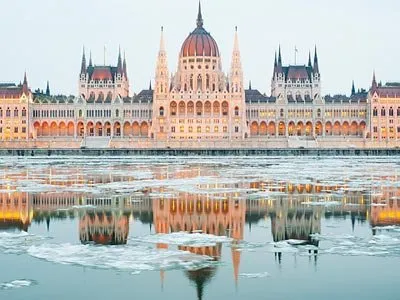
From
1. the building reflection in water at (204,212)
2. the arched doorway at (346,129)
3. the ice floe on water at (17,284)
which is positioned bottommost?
the ice floe on water at (17,284)

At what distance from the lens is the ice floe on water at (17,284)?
12.4 meters

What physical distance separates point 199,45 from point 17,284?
13803 cm

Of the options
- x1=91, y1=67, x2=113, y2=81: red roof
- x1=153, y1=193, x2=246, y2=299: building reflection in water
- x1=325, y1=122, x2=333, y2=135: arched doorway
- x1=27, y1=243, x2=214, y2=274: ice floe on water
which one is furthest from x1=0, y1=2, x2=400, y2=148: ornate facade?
x1=27, y1=243, x2=214, y2=274: ice floe on water

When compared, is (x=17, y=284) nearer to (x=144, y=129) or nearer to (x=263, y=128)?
(x=144, y=129)

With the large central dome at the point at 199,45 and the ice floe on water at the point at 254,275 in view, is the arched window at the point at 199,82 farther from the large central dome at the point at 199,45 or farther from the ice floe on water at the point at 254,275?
the ice floe on water at the point at 254,275

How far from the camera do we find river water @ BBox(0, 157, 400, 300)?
12422 mm

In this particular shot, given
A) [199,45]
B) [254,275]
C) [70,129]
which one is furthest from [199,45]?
[254,275]

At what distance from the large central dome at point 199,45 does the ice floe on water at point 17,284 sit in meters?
136

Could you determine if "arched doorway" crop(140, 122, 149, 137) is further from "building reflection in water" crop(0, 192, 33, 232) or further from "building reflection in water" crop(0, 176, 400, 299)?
"building reflection in water" crop(0, 192, 33, 232)

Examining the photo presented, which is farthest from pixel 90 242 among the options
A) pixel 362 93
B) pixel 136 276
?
pixel 362 93

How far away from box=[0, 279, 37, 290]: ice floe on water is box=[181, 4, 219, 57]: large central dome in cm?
13643

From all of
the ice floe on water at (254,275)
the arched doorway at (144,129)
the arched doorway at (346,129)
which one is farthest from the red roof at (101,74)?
the ice floe on water at (254,275)

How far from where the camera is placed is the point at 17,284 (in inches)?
494

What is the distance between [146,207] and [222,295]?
40.7 feet
